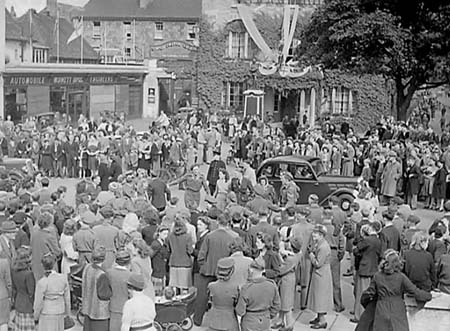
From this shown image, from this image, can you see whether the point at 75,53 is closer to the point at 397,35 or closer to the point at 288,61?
the point at 288,61

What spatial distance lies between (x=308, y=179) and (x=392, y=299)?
437 inches

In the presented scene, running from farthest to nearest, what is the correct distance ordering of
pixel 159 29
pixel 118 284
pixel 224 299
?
pixel 159 29 → pixel 118 284 → pixel 224 299

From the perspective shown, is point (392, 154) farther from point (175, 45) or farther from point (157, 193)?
point (175, 45)

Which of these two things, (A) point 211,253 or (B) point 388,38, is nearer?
(A) point 211,253

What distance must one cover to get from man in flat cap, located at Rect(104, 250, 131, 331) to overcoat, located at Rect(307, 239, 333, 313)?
3.33 metres

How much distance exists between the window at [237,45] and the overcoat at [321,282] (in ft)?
116

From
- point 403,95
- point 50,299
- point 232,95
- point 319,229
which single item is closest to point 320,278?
point 319,229

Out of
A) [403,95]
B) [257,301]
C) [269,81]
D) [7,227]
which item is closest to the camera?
[257,301]

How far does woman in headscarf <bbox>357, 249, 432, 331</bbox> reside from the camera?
9.70m

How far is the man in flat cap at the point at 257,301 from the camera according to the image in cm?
984

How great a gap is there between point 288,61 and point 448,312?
3608cm

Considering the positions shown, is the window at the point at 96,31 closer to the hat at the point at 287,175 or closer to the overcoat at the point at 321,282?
the hat at the point at 287,175

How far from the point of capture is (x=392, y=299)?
9727 mm

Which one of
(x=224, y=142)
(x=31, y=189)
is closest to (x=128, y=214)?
(x=31, y=189)
